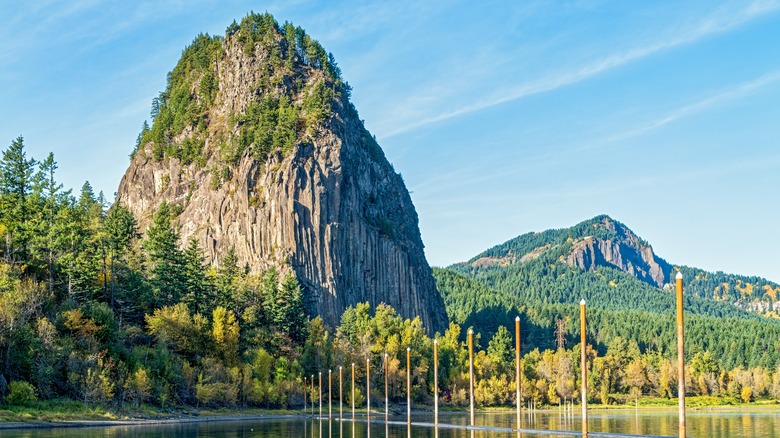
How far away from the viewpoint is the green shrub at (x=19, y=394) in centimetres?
9694

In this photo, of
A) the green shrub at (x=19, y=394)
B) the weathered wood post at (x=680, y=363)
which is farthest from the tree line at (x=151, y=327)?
the weathered wood post at (x=680, y=363)

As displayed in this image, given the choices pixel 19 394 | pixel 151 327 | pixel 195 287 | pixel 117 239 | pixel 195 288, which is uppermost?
pixel 117 239

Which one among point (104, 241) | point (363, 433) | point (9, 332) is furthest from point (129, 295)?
point (363, 433)

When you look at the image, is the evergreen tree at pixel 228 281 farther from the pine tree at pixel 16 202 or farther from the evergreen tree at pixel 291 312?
the pine tree at pixel 16 202

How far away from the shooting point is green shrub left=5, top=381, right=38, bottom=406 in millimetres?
96938

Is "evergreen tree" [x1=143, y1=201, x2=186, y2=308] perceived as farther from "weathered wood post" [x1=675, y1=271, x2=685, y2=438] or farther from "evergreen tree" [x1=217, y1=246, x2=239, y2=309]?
"weathered wood post" [x1=675, y1=271, x2=685, y2=438]

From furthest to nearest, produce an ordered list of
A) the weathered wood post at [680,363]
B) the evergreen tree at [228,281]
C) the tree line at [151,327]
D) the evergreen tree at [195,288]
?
the evergreen tree at [228,281]
the evergreen tree at [195,288]
the tree line at [151,327]
the weathered wood post at [680,363]

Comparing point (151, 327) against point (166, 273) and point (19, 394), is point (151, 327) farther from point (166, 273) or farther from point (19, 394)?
point (19, 394)

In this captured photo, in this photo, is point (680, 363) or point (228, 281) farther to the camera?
point (228, 281)

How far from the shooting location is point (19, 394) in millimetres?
97500

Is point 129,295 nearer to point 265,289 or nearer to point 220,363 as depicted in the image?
point 220,363

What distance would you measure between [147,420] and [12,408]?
2088 cm

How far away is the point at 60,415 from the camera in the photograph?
326 ft

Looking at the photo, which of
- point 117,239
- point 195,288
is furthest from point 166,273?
point 117,239
